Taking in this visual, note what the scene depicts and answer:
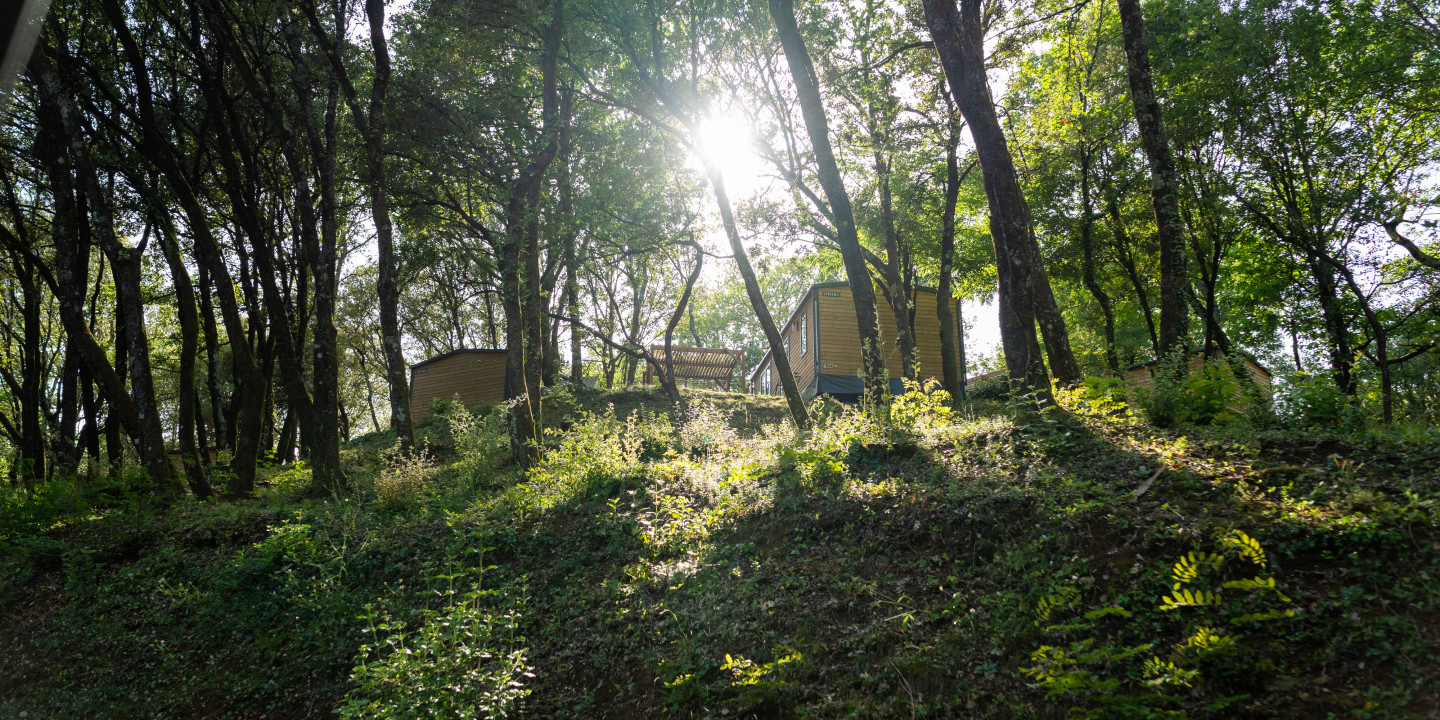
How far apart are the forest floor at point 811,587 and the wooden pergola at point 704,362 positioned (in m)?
16.5

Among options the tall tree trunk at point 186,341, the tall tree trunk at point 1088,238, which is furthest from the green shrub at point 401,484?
the tall tree trunk at point 1088,238

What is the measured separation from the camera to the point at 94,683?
19.8 ft

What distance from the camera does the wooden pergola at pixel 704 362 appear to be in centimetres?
2544

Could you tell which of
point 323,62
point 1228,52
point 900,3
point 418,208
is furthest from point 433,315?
point 1228,52

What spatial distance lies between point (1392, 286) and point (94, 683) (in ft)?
76.0

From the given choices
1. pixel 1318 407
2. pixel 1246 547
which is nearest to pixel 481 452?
pixel 1246 547

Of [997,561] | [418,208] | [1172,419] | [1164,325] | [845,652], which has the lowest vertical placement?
[845,652]

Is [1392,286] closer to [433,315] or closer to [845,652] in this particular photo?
[845,652]

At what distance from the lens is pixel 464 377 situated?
2475cm

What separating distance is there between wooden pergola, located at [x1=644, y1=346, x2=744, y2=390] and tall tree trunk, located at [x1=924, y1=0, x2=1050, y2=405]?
733 inches

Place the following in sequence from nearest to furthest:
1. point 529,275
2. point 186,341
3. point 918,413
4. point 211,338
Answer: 1. point 918,413
2. point 529,275
3. point 186,341
4. point 211,338

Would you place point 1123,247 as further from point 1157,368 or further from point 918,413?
point 918,413

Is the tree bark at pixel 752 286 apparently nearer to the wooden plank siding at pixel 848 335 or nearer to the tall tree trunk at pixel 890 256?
the tall tree trunk at pixel 890 256

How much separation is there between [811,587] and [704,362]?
21042mm
